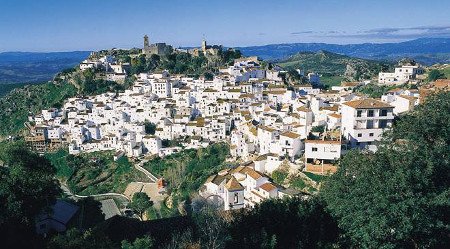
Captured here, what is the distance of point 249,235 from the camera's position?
13.4 meters

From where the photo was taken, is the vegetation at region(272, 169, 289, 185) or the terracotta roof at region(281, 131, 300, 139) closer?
the vegetation at region(272, 169, 289, 185)

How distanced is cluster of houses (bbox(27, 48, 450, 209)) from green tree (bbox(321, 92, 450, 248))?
9976 millimetres

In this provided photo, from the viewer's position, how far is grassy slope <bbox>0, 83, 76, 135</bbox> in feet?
207

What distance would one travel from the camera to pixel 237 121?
43406 millimetres

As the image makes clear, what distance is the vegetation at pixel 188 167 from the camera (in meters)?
34.0

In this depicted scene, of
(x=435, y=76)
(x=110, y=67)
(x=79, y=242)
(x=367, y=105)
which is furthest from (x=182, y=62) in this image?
(x=79, y=242)

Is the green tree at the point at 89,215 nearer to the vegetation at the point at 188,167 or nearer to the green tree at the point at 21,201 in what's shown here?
the green tree at the point at 21,201

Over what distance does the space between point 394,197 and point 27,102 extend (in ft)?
227

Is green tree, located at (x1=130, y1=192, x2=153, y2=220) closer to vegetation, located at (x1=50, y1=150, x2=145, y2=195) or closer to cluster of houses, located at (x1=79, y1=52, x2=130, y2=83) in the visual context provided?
vegetation, located at (x1=50, y1=150, x2=145, y2=195)

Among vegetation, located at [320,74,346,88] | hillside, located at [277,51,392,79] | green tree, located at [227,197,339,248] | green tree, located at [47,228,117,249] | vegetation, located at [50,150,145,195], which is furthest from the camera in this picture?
hillside, located at [277,51,392,79]

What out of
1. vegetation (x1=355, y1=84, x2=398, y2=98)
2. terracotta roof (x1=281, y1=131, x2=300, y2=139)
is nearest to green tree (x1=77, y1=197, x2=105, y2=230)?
terracotta roof (x1=281, y1=131, x2=300, y2=139)

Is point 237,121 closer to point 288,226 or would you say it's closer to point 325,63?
point 288,226

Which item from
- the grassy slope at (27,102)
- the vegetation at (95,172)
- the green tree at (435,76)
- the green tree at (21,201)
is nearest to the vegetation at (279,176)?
the green tree at (21,201)

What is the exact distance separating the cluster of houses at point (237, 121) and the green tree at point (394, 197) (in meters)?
9.98
